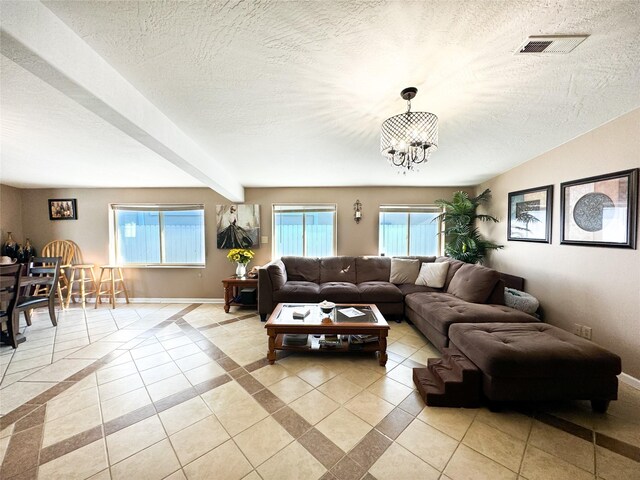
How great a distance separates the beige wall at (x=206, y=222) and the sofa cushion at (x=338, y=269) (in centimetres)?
39

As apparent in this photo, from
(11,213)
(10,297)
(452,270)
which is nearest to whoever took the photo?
(10,297)

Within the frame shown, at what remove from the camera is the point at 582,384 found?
57.4 inches

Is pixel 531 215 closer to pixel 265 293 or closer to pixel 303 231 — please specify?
pixel 303 231

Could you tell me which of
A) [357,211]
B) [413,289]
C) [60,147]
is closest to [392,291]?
[413,289]

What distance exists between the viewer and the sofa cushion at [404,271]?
3.66 metres

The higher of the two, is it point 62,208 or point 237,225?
point 62,208

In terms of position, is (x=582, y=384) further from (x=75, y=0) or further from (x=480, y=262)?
(x=75, y=0)

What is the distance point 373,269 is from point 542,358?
2.44 metres

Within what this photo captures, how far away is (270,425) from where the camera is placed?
1.43 metres

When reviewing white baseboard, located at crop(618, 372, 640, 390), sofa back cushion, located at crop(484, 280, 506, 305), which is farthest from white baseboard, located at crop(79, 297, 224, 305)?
white baseboard, located at crop(618, 372, 640, 390)

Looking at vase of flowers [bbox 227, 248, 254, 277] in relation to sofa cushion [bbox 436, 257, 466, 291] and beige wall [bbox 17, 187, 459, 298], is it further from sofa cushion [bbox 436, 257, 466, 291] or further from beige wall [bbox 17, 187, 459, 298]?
sofa cushion [bbox 436, 257, 466, 291]

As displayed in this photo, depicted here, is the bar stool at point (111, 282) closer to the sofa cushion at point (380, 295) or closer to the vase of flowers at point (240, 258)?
the vase of flowers at point (240, 258)

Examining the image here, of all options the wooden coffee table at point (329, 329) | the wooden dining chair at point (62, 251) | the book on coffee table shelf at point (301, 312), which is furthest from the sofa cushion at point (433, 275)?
the wooden dining chair at point (62, 251)

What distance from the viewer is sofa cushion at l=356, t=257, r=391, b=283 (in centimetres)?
379
